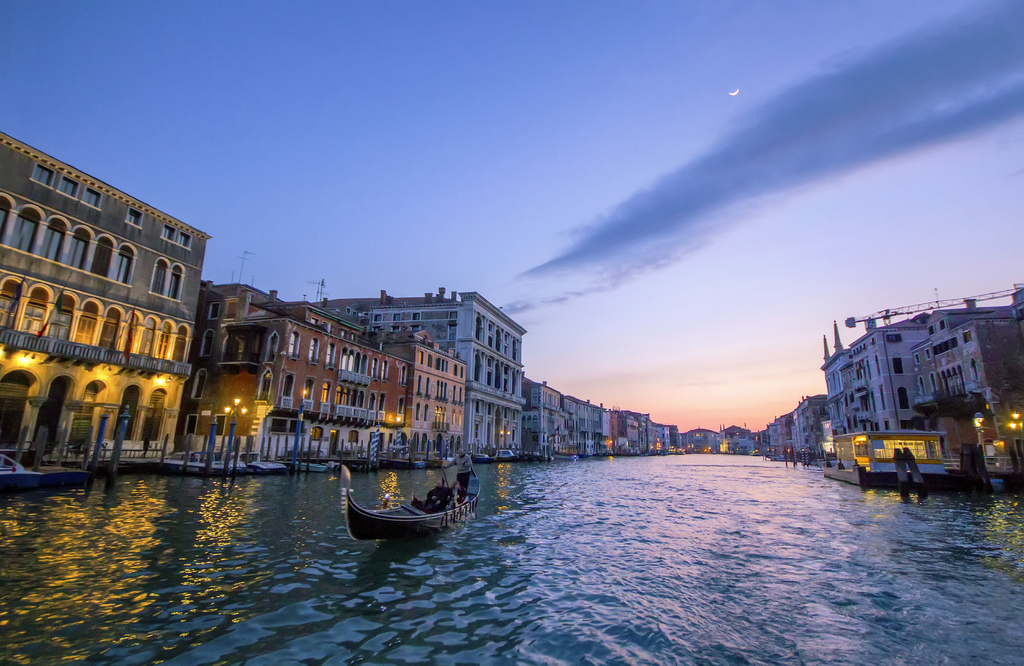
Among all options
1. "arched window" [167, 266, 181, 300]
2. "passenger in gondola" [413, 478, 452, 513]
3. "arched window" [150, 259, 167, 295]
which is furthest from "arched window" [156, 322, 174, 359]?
"passenger in gondola" [413, 478, 452, 513]

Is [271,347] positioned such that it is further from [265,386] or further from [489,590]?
[489,590]

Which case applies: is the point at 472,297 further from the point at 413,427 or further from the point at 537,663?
the point at 537,663

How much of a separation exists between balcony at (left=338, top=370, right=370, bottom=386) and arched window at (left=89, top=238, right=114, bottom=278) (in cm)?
1359

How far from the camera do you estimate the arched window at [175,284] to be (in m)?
27.0

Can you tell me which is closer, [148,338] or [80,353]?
[80,353]

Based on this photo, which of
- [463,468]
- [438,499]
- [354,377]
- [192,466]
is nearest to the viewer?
[438,499]

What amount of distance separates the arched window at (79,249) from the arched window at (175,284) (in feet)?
13.3

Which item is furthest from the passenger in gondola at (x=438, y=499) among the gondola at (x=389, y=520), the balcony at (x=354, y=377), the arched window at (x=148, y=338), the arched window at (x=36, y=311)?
A: the balcony at (x=354, y=377)

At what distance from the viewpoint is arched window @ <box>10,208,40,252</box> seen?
20962 mm

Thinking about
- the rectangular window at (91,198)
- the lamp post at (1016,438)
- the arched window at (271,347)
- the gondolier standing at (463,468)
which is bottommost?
the gondolier standing at (463,468)

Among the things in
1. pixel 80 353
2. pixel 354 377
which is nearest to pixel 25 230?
pixel 80 353

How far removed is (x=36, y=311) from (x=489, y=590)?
24449 millimetres

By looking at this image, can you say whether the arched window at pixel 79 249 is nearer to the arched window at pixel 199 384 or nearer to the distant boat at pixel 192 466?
the arched window at pixel 199 384

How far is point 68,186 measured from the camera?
901 inches
